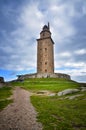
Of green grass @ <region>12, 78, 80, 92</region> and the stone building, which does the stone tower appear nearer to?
the stone building

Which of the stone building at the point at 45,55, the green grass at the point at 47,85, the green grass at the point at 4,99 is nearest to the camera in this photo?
the green grass at the point at 4,99

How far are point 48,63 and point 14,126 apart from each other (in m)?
91.6

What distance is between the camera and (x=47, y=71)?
10138 cm

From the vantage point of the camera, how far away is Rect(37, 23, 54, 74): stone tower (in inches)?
4023

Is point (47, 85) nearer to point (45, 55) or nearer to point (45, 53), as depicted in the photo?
point (45, 55)

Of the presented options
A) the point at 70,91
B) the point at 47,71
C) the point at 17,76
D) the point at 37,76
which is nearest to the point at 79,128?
the point at 70,91

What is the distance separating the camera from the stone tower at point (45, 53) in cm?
10219

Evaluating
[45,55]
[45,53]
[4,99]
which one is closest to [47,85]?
[4,99]

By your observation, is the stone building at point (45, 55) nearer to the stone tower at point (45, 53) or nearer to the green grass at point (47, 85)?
the stone tower at point (45, 53)

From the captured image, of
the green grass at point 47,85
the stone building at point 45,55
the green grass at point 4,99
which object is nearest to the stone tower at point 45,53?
the stone building at point 45,55

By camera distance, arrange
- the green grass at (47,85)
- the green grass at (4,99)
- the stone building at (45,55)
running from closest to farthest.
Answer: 1. the green grass at (4,99)
2. the green grass at (47,85)
3. the stone building at (45,55)

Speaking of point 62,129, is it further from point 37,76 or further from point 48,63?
point 48,63

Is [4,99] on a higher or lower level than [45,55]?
lower

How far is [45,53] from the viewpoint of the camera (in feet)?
343
